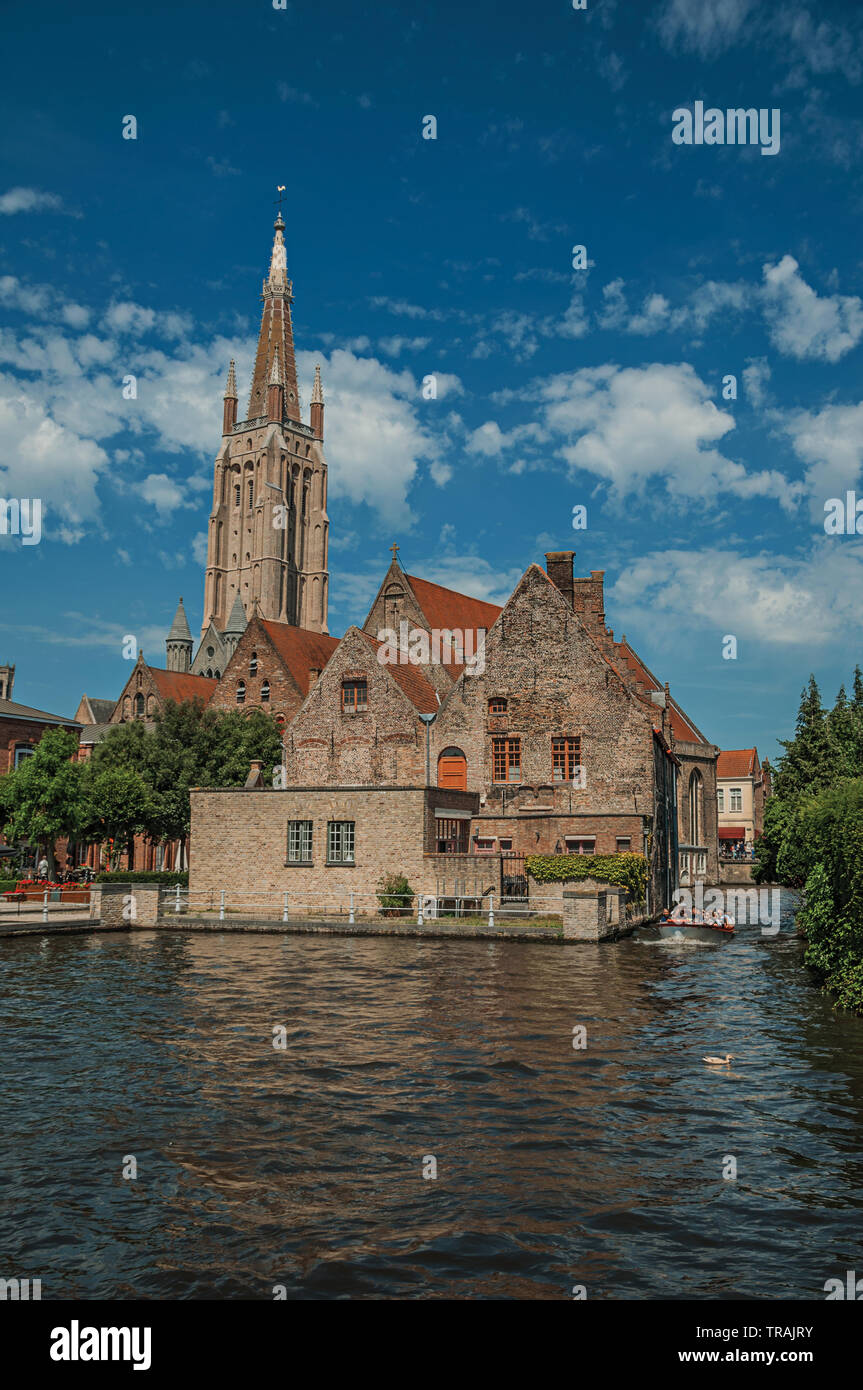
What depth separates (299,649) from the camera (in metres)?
66.7

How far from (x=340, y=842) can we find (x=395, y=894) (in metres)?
3.21

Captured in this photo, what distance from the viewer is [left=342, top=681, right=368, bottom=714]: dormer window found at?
44.5 meters

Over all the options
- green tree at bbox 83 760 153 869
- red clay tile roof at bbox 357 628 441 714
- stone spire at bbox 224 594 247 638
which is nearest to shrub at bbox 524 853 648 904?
red clay tile roof at bbox 357 628 441 714

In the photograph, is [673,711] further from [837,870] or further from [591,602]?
[837,870]

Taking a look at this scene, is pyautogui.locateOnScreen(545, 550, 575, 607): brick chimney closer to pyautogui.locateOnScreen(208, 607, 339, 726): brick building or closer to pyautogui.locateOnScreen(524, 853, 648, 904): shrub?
pyautogui.locateOnScreen(524, 853, 648, 904): shrub

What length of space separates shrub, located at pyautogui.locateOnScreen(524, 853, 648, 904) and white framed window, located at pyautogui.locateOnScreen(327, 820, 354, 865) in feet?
21.5

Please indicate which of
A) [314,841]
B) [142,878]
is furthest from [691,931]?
[142,878]

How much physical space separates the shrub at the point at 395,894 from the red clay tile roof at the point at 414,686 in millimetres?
9842

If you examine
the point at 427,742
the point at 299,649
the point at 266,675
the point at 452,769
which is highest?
the point at 299,649

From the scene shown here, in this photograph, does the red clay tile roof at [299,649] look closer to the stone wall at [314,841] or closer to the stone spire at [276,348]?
the stone wall at [314,841]

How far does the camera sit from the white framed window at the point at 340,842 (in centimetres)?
3700

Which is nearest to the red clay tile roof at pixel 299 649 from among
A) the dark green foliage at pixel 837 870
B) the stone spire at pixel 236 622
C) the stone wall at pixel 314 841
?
the stone wall at pixel 314 841

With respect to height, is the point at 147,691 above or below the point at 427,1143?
above
